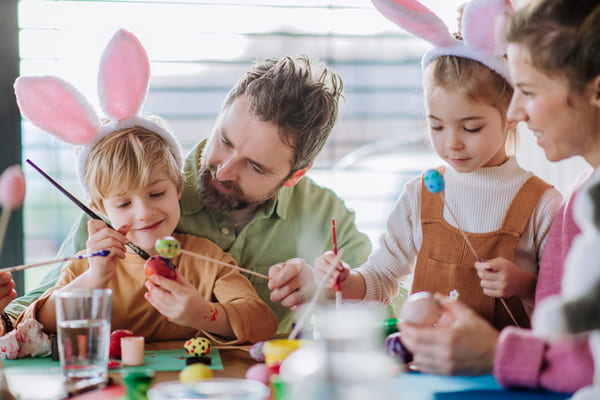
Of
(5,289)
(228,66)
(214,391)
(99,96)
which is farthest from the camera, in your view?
(228,66)

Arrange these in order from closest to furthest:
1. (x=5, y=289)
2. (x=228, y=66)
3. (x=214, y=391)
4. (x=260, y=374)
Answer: (x=214, y=391)
(x=260, y=374)
(x=5, y=289)
(x=228, y=66)

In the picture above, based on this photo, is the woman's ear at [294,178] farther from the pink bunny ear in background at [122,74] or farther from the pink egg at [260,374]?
the pink egg at [260,374]

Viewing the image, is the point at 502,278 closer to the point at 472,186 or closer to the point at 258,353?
the point at 472,186

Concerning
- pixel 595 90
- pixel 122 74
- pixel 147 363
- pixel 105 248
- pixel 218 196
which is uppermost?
pixel 122 74

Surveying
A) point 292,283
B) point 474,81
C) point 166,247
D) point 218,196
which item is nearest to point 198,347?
point 166,247

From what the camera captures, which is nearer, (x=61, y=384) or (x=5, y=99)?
(x=61, y=384)

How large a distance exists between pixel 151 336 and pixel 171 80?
164 centimetres

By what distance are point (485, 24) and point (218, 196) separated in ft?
2.63

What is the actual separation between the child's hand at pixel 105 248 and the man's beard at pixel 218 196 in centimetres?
31

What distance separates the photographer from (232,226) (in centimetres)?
179

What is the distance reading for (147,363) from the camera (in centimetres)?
122

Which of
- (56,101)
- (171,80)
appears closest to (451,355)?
(56,101)

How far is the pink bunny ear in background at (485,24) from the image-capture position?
4.40 feet

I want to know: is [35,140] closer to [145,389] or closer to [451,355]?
[145,389]
